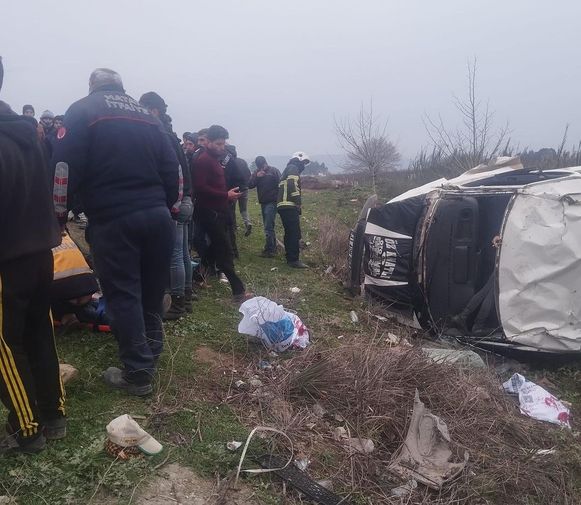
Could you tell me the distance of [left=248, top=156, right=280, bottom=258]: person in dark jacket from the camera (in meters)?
8.45

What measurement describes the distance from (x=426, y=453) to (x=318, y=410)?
2.23 ft

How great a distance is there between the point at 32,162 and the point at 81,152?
1.68 ft

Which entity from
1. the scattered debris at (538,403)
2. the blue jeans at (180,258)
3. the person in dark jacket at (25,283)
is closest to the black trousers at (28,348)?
the person in dark jacket at (25,283)

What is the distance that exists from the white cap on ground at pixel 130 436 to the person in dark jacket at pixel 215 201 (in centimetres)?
271

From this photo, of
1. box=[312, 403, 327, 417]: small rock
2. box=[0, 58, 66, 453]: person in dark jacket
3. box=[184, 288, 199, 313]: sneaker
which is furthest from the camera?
box=[184, 288, 199, 313]: sneaker

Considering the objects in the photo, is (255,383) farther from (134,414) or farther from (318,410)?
(134,414)

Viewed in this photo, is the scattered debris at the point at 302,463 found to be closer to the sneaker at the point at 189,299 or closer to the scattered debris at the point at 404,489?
the scattered debris at the point at 404,489

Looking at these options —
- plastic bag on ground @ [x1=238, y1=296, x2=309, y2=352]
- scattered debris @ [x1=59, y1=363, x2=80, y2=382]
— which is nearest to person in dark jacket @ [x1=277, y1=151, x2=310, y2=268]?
plastic bag on ground @ [x1=238, y1=296, x2=309, y2=352]

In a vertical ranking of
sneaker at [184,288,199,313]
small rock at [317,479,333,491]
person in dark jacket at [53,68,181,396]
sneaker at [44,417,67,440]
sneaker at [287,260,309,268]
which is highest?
person in dark jacket at [53,68,181,396]

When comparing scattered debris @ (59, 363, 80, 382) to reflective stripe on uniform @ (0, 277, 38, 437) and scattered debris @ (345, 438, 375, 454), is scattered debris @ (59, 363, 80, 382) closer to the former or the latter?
reflective stripe on uniform @ (0, 277, 38, 437)

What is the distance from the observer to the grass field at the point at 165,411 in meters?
2.33

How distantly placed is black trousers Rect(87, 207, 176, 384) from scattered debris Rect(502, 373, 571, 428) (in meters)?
2.75

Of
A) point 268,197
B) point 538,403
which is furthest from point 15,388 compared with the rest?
point 268,197

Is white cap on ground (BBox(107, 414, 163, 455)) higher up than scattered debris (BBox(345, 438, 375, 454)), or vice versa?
white cap on ground (BBox(107, 414, 163, 455))
